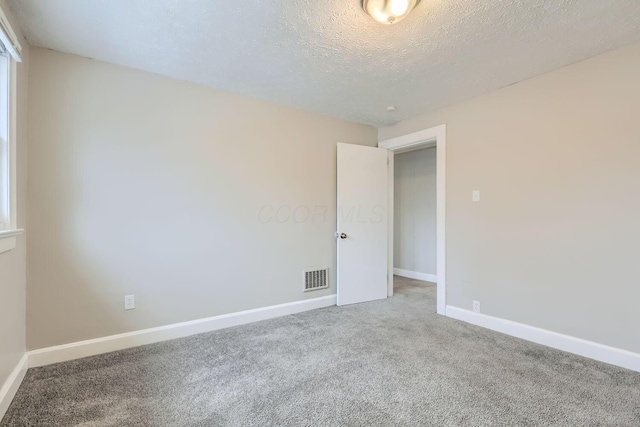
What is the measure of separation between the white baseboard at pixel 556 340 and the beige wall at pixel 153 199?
1.83 m

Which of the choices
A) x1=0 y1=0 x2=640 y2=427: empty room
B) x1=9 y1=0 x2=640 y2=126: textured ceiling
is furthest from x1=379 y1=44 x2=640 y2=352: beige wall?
x1=9 y1=0 x2=640 y2=126: textured ceiling

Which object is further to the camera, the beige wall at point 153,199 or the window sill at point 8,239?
the beige wall at point 153,199

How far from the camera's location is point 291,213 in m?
3.32

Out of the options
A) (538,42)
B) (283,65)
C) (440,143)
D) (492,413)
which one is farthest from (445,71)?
(492,413)

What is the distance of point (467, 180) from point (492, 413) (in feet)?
6.95

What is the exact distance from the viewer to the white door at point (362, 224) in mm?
3615

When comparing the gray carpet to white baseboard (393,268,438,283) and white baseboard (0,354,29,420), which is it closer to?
white baseboard (0,354,29,420)

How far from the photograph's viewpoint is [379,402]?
1.72 m

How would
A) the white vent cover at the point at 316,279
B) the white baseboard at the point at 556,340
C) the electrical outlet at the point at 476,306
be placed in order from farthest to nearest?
1. the white vent cover at the point at 316,279
2. the electrical outlet at the point at 476,306
3. the white baseboard at the point at 556,340

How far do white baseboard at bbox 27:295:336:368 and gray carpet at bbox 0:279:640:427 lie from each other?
88 mm

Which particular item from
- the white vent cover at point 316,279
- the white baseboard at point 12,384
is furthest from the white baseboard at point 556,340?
the white baseboard at point 12,384

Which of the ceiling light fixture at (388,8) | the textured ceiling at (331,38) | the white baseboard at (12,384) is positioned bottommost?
the white baseboard at (12,384)

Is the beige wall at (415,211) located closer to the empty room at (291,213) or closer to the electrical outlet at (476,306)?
the empty room at (291,213)

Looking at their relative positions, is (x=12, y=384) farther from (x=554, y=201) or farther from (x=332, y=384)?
(x=554, y=201)
